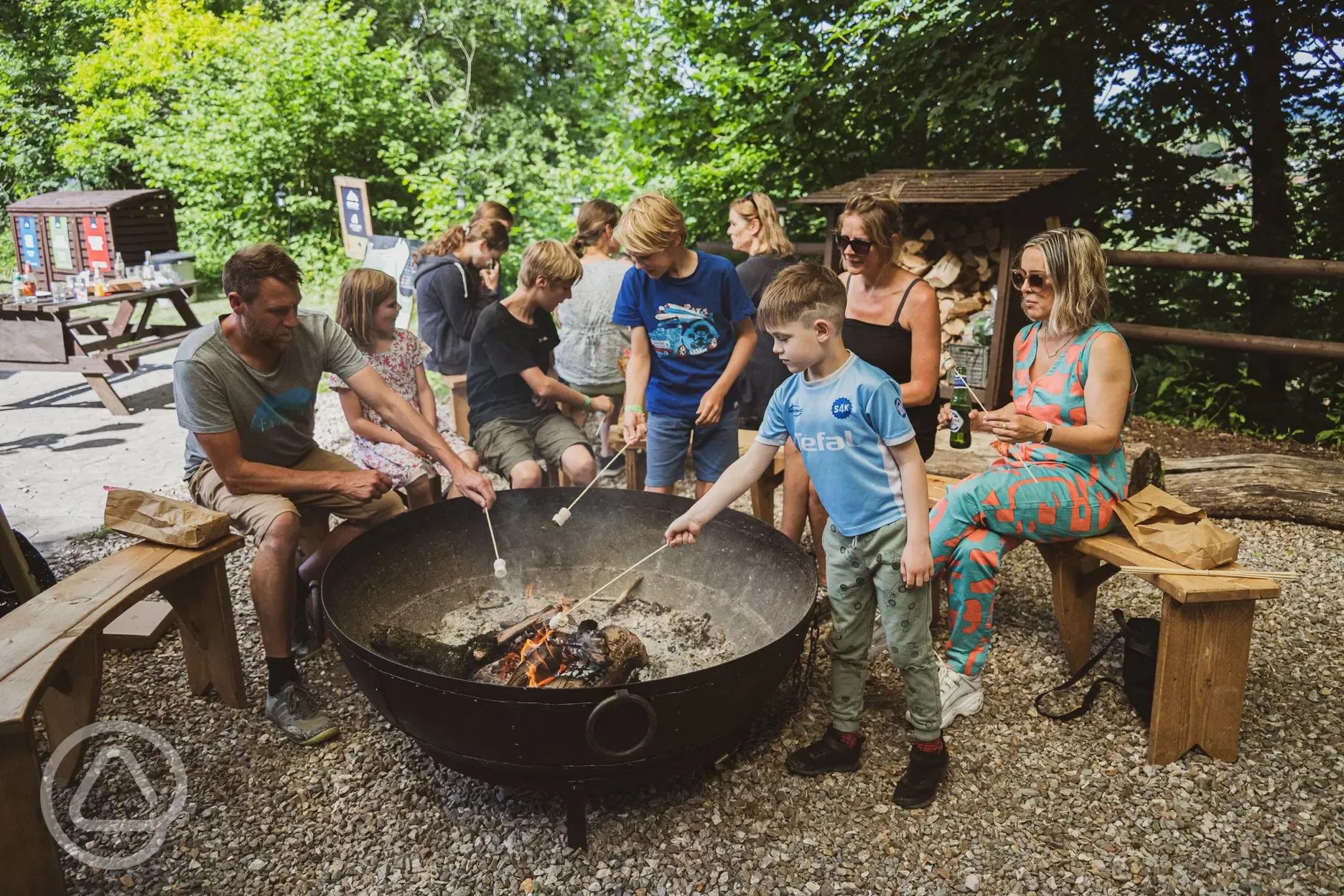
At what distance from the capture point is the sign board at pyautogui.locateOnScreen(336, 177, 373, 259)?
25.9ft

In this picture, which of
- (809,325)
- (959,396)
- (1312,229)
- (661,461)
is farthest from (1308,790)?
(1312,229)

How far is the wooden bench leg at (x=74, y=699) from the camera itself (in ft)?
8.77

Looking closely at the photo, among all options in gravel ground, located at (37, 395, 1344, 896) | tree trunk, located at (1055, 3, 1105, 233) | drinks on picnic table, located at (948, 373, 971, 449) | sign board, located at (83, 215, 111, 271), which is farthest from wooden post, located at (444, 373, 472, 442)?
sign board, located at (83, 215, 111, 271)

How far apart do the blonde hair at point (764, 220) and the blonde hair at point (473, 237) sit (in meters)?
1.61

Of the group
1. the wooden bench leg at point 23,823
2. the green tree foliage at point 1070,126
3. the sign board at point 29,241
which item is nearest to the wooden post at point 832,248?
the green tree foliage at point 1070,126

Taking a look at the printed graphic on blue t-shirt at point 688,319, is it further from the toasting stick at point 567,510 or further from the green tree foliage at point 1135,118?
the green tree foliage at point 1135,118

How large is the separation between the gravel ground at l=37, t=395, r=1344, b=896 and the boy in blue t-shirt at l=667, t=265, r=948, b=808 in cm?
20

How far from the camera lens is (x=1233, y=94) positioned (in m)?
6.79

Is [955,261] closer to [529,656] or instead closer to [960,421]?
[960,421]

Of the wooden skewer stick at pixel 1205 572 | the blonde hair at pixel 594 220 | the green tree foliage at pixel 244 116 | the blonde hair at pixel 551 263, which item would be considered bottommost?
the wooden skewer stick at pixel 1205 572

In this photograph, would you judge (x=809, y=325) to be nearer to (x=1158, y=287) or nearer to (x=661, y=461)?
(x=661, y=461)

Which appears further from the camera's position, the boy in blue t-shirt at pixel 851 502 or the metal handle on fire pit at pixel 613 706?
the boy in blue t-shirt at pixel 851 502

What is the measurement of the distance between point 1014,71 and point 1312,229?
9.00 feet

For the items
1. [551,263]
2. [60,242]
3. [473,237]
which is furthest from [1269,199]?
[60,242]
